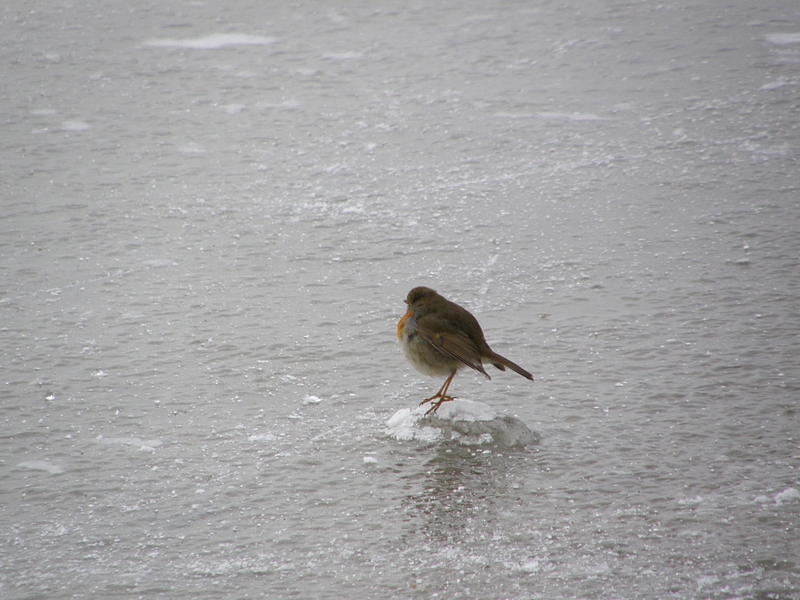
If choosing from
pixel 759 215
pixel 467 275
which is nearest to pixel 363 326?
pixel 467 275

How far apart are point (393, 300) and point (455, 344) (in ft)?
3.57

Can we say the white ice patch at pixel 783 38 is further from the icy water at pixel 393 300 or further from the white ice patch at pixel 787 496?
the white ice patch at pixel 787 496

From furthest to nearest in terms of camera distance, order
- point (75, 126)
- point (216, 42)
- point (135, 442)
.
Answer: point (216, 42) < point (75, 126) < point (135, 442)

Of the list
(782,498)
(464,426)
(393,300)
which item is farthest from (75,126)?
(782,498)

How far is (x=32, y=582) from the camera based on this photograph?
105 inches

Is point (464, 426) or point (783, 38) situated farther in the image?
point (783, 38)

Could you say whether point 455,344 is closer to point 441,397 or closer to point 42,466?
point 441,397

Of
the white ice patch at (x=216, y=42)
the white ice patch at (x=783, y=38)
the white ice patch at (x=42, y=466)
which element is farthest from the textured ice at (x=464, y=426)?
the white ice patch at (x=216, y=42)

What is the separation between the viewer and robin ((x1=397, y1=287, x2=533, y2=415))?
3.63 meters

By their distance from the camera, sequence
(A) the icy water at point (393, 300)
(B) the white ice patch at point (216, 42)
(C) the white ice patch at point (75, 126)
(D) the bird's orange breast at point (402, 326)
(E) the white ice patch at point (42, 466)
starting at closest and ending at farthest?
(A) the icy water at point (393, 300) < (E) the white ice patch at point (42, 466) < (D) the bird's orange breast at point (402, 326) < (C) the white ice patch at point (75, 126) < (B) the white ice patch at point (216, 42)

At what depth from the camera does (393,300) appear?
469 cm

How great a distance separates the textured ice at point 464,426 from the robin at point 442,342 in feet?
0.21

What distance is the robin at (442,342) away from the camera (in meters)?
3.63

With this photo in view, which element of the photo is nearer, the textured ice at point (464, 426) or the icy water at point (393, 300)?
the icy water at point (393, 300)
